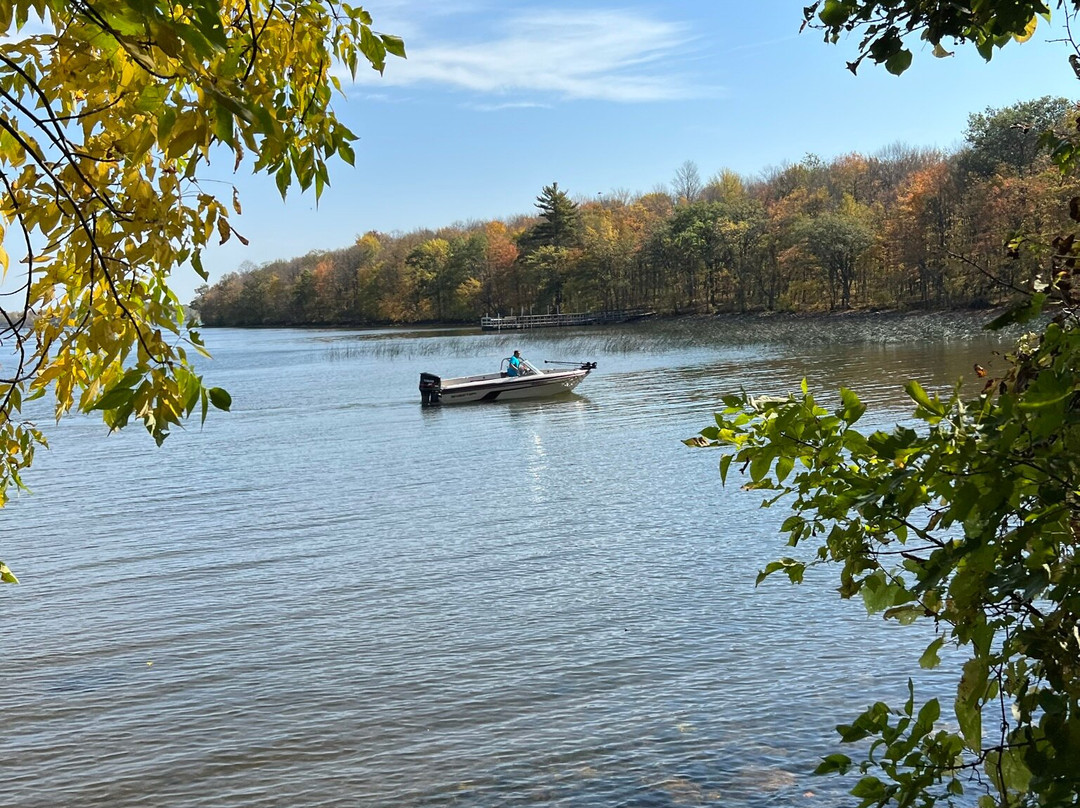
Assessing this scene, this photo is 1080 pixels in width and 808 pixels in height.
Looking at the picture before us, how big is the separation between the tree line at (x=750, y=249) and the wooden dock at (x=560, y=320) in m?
4.33

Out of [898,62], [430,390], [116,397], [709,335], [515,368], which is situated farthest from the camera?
[709,335]

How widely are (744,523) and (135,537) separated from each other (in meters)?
9.26

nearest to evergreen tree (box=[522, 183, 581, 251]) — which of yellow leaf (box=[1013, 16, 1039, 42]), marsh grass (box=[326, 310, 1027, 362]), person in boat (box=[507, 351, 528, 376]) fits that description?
marsh grass (box=[326, 310, 1027, 362])

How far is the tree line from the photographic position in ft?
185

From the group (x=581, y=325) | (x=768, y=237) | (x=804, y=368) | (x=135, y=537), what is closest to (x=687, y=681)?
(x=135, y=537)

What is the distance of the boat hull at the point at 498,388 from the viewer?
31781 mm

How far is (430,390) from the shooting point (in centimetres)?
3164

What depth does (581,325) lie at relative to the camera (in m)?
90.9

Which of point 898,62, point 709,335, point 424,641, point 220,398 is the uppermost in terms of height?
point 898,62

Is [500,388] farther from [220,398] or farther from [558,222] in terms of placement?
[558,222]

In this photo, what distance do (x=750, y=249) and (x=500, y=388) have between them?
56.3 metres

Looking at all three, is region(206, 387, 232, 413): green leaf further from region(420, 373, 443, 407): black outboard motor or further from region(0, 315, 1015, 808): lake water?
region(420, 373, 443, 407): black outboard motor

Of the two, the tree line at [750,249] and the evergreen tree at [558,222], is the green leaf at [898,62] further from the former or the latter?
the evergreen tree at [558,222]

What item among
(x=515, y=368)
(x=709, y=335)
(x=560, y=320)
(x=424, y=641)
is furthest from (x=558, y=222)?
(x=424, y=641)
